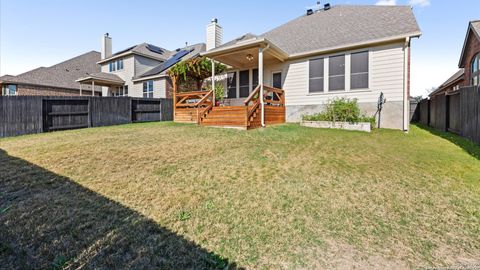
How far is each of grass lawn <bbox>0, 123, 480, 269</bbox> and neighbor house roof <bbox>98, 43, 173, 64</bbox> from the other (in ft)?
56.1

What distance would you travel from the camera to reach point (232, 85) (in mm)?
13984

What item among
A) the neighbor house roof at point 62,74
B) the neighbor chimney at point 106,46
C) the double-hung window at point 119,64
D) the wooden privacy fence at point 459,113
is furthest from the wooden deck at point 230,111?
the neighbor house roof at point 62,74

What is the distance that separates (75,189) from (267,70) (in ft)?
36.0

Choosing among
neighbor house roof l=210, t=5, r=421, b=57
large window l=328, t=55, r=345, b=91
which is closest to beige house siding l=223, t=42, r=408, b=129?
large window l=328, t=55, r=345, b=91

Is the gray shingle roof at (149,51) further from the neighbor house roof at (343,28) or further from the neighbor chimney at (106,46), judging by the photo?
the neighbor house roof at (343,28)

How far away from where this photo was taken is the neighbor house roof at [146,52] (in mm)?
20042

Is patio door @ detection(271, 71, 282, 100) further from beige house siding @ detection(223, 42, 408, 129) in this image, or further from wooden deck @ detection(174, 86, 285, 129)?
beige house siding @ detection(223, 42, 408, 129)

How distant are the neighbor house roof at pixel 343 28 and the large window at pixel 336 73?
1.92ft

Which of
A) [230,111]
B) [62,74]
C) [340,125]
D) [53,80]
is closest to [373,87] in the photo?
[340,125]

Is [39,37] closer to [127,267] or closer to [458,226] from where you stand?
[127,267]

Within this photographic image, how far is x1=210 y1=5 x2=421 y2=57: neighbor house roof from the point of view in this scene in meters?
9.63

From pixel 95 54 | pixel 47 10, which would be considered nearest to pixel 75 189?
A: pixel 47 10

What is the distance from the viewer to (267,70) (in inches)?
499

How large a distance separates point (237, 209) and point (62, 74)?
1041 inches
